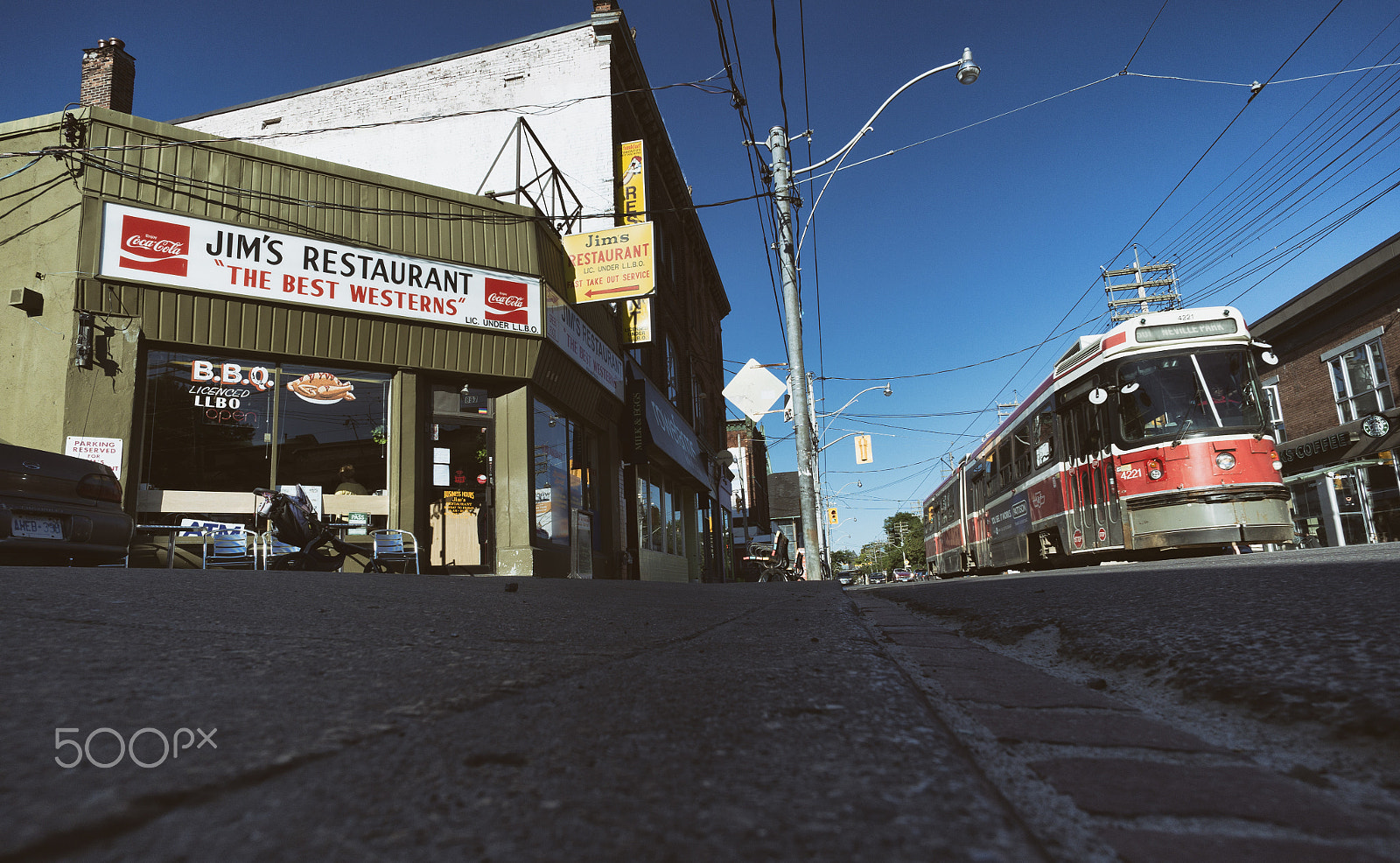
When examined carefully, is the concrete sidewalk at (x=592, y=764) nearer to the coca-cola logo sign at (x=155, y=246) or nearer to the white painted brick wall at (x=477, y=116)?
the coca-cola logo sign at (x=155, y=246)

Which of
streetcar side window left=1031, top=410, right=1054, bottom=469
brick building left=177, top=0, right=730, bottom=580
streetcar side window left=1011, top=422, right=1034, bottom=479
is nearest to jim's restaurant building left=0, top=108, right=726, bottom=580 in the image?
brick building left=177, top=0, right=730, bottom=580

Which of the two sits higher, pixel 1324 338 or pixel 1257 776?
pixel 1324 338

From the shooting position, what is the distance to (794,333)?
1455 cm

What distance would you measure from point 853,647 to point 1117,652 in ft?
2.21

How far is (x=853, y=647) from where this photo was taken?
78.9 inches

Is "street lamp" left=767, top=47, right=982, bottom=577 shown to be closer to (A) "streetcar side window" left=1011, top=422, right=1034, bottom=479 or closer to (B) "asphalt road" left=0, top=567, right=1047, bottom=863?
(A) "streetcar side window" left=1011, top=422, right=1034, bottom=479

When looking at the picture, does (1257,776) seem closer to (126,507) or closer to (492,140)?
(126,507)

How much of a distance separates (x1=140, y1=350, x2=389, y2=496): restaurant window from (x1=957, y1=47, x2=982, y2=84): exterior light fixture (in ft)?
34.0

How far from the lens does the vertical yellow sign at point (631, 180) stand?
15.0 meters

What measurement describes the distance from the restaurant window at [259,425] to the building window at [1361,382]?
20.3 metres

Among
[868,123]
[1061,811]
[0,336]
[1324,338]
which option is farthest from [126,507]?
[1324,338]

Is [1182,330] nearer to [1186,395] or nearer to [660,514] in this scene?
[1186,395]

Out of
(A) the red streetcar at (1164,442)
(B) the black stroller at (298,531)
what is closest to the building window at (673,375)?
(A) the red streetcar at (1164,442)

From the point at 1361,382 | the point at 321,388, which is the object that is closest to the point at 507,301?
the point at 321,388
